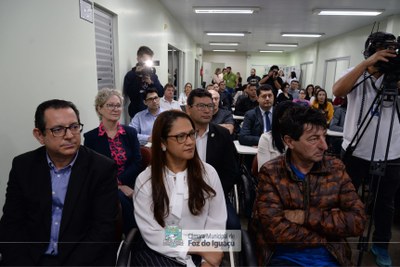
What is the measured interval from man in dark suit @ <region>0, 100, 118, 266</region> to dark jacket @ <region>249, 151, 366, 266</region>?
790 millimetres

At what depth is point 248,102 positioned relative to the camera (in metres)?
4.93

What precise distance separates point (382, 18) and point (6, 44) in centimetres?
762

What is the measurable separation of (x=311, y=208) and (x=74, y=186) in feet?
3.90

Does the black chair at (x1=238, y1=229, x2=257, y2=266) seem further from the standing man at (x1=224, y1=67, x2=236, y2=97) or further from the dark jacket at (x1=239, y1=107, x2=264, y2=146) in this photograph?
the standing man at (x1=224, y1=67, x2=236, y2=97)

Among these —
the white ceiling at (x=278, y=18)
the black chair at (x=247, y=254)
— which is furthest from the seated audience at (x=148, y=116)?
the white ceiling at (x=278, y=18)

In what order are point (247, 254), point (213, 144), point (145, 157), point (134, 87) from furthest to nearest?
point (134, 87) < point (145, 157) < point (213, 144) < point (247, 254)

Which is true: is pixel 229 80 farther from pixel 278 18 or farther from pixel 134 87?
pixel 134 87

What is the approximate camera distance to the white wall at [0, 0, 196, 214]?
5.85ft

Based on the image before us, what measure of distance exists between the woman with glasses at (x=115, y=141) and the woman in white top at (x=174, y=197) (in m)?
0.76

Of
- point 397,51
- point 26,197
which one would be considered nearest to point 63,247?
point 26,197

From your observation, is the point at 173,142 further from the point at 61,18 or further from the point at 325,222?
the point at 61,18

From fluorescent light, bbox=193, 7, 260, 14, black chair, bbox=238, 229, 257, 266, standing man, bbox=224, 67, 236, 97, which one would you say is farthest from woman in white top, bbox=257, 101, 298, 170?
standing man, bbox=224, 67, 236, 97

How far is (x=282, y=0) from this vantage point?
527 centimetres

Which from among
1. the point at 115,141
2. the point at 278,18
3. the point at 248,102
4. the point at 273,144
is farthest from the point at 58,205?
the point at 278,18
